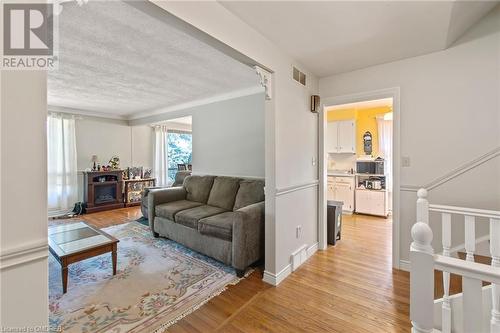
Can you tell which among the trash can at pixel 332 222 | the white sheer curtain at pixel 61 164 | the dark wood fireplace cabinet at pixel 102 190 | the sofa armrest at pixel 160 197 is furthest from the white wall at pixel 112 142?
the trash can at pixel 332 222

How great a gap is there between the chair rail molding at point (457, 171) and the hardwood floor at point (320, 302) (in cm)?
99

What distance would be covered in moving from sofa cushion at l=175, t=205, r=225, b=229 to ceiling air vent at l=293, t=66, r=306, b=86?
2.09 meters

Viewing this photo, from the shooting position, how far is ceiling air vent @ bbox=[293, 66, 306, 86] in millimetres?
2668

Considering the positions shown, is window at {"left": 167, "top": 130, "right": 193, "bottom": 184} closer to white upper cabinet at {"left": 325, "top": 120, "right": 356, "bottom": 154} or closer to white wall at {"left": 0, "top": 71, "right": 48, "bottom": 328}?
white upper cabinet at {"left": 325, "top": 120, "right": 356, "bottom": 154}

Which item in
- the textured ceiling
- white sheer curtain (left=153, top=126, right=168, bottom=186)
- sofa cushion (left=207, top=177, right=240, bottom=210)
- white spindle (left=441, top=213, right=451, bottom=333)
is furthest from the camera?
white sheer curtain (left=153, top=126, right=168, bottom=186)

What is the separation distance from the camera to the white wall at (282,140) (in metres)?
1.75

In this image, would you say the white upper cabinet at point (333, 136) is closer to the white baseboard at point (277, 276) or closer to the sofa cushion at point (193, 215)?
the sofa cushion at point (193, 215)

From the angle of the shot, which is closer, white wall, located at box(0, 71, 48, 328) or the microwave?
white wall, located at box(0, 71, 48, 328)

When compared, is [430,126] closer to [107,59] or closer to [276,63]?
[276,63]

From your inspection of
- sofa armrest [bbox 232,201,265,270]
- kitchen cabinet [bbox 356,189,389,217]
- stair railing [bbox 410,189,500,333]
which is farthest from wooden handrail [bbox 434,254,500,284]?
kitchen cabinet [bbox 356,189,389,217]

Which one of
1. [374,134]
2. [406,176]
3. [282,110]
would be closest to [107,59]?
[282,110]

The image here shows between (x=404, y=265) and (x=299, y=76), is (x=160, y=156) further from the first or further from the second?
(x=404, y=265)

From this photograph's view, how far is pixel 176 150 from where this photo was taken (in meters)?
7.37

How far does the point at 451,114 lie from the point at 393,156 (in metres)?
0.68
